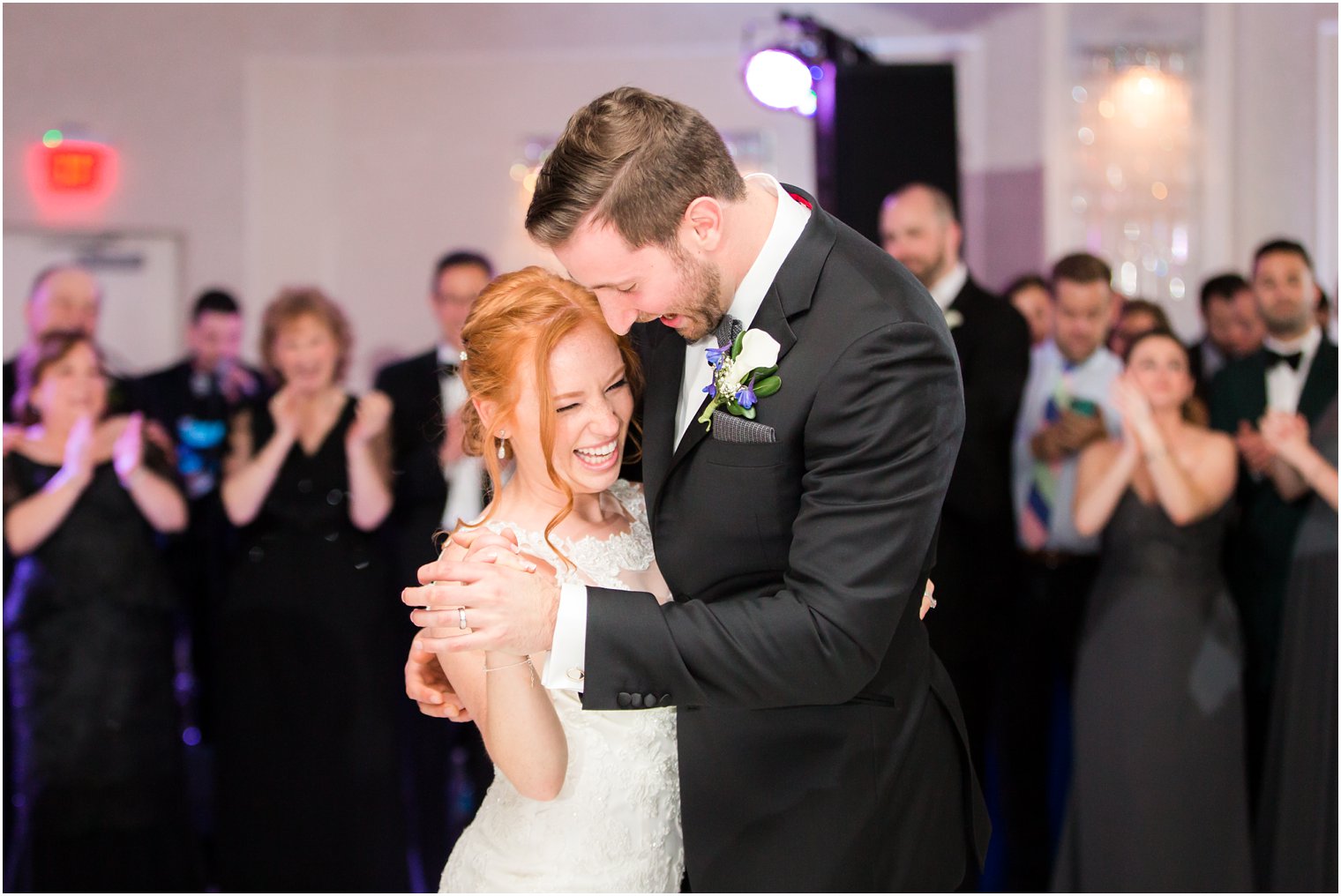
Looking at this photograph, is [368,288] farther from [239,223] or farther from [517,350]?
[517,350]

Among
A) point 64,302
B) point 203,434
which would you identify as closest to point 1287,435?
point 203,434

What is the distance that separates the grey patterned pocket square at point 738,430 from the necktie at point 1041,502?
2647 mm

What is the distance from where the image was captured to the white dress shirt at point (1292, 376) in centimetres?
400

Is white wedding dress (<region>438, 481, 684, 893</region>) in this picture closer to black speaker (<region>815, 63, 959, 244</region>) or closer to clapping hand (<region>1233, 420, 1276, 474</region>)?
black speaker (<region>815, 63, 959, 244</region>)

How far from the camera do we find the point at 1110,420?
420 cm

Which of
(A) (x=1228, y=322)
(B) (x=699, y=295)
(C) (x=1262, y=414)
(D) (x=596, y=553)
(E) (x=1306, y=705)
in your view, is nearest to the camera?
(B) (x=699, y=295)

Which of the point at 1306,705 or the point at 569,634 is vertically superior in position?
the point at 569,634

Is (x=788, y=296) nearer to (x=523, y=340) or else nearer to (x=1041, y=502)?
(x=523, y=340)

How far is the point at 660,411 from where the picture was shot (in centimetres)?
190

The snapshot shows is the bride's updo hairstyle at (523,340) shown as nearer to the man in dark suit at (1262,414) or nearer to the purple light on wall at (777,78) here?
the purple light on wall at (777,78)

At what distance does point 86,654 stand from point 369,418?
3.43ft

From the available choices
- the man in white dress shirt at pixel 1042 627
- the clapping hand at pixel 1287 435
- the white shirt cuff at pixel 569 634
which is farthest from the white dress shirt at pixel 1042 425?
the white shirt cuff at pixel 569 634

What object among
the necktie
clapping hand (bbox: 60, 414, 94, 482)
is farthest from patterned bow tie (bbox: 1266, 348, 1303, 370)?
clapping hand (bbox: 60, 414, 94, 482)

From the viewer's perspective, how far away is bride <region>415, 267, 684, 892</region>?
1945 mm
